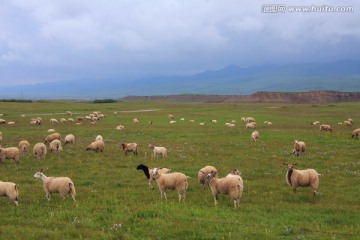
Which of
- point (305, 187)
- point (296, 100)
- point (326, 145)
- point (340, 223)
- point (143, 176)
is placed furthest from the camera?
point (296, 100)

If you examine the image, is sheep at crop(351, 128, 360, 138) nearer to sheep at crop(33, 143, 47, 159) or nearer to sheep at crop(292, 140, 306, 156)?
sheep at crop(292, 140, 306, 156)

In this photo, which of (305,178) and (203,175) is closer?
(305,178)

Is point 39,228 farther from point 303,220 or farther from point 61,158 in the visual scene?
point 61,158

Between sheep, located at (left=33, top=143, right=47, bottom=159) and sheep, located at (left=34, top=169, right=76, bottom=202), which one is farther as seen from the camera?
sheep, located at (left=33, top=143, right=47, bottom=159)

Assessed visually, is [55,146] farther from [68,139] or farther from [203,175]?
[203,175]

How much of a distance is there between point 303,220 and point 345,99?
174310mm

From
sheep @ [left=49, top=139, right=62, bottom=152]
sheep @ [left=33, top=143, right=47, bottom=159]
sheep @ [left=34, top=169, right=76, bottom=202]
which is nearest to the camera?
sheep @ [left=34, top=169, right=76, bottom=202]

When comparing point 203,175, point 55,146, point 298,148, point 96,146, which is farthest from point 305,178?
point 55,146

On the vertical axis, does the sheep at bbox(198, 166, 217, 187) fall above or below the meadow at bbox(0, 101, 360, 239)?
above

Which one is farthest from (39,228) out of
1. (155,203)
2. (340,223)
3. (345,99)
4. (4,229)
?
(345,99)

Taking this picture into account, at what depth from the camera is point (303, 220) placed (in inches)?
530

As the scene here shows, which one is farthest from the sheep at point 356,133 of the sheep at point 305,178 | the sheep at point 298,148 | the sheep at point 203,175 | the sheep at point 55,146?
the sheep at point 55,146

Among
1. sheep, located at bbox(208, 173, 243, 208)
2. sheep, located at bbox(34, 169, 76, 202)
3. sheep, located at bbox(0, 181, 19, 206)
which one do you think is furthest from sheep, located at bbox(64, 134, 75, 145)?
sheep, located at bbox(208, 173, 243, 208)

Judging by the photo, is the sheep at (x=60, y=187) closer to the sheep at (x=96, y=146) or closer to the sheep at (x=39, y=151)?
the sheep at (x=39, y=151)
